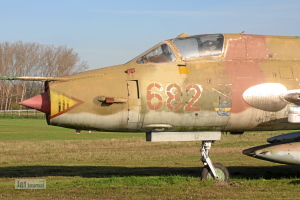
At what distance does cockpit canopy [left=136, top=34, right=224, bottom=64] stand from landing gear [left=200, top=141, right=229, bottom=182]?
210 cm

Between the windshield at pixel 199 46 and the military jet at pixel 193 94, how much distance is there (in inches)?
0.9

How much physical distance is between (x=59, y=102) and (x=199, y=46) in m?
3.52

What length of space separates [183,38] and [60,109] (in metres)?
3.37

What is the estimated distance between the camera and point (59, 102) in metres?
12.2

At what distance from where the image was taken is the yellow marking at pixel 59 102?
12.1 m

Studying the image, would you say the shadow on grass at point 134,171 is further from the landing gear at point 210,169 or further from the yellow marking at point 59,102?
the yellow marking at point 59,102

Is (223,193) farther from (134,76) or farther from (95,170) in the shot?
(95,170)

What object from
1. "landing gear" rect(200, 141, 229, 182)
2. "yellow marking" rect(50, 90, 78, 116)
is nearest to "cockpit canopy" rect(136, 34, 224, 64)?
"yellow marking" rect(50, 90, 78, 116)

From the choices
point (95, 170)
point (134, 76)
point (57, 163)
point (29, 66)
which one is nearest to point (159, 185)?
point (134, 76)

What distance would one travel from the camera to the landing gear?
43.4ft

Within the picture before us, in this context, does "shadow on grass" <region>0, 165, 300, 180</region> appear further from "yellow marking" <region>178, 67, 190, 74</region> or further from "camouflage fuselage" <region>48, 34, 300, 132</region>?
"yellow marking" <region>178, 67, 190, 74</region>

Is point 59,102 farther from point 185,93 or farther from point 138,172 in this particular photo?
point 138,172

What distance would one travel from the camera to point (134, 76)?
1262 centimetres

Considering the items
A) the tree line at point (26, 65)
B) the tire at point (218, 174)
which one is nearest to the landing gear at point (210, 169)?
the tire at point (218, 174)
